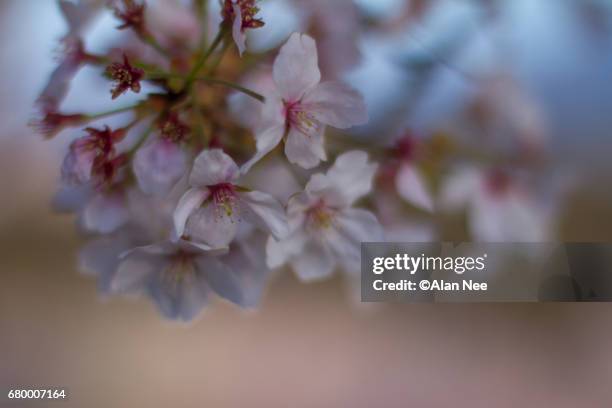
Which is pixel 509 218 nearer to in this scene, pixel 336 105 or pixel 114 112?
pixel 336 105

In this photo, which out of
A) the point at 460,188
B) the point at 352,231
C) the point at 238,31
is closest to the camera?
the point at 238,31

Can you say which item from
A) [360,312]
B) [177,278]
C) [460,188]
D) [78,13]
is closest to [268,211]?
[177,278]

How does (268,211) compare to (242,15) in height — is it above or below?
below

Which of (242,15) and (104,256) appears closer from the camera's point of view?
(242,15)

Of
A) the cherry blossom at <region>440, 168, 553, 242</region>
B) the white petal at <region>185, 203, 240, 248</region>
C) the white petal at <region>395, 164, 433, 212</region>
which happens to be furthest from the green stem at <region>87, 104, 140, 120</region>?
the cherry blossom at <region>440, 168, 553, 242</region>

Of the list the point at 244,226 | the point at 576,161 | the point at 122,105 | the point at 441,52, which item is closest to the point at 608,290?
the point at 576,161

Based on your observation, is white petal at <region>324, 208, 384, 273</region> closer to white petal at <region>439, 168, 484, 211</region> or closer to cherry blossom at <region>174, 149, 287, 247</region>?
cherry blossom at <region>174, 149, 287, 247</region>

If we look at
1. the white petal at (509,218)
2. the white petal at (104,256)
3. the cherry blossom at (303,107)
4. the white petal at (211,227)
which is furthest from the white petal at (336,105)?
the white petal at (509,218)

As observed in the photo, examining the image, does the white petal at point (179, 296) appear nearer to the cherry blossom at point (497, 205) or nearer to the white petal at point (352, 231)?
the white petal at point (352, 231)

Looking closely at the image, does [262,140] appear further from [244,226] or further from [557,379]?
[557,379]
